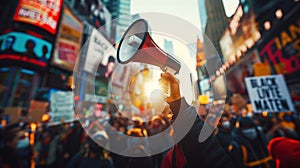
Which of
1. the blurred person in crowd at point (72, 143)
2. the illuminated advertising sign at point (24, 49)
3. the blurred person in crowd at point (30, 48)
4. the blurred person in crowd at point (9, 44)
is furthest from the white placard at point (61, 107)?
the blurred person in crowd at point (72, 143)

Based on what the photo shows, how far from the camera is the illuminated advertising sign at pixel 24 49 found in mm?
7562

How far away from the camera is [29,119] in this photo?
3.99m

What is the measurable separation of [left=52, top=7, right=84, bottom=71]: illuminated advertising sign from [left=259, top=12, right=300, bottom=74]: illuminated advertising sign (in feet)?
47.9

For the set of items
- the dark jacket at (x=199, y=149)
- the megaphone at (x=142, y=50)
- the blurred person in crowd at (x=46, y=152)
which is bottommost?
the blurred person in crowd at (x=46, y=152)

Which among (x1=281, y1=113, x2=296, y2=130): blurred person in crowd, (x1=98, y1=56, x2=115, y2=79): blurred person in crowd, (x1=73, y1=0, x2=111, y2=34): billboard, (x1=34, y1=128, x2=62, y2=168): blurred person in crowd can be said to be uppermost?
(x1=73, y1=0, x2=111, y2=34): billboard

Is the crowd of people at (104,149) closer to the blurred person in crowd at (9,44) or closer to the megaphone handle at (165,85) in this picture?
the megaphone handle at (165,85)

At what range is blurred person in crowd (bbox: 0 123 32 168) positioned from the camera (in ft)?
10.1

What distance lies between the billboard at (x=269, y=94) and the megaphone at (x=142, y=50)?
4214 millimetres

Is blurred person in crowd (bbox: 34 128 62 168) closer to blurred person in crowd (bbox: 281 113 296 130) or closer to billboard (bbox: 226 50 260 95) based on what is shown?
blurred person in crowd (bbox: 281 113 296 130)

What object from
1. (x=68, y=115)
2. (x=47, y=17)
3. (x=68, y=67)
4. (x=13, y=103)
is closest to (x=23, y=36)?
(x=47, y=17)

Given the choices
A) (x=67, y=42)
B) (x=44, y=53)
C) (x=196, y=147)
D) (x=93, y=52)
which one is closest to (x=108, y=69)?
(x=93, y=52)

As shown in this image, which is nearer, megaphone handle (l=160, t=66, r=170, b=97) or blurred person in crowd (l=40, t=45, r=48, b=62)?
megaphone handle (l=160, t=66, r=170, b=97)

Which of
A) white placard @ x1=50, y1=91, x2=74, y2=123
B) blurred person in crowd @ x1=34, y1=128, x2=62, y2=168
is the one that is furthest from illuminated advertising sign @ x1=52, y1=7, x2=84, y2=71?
blurred person in crowd @ x1=34, y1=128, x2=62, y2=168

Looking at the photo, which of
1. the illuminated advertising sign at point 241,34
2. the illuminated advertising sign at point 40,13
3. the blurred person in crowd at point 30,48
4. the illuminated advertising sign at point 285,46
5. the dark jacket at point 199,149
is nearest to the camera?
the dark jacket at point 199,149
